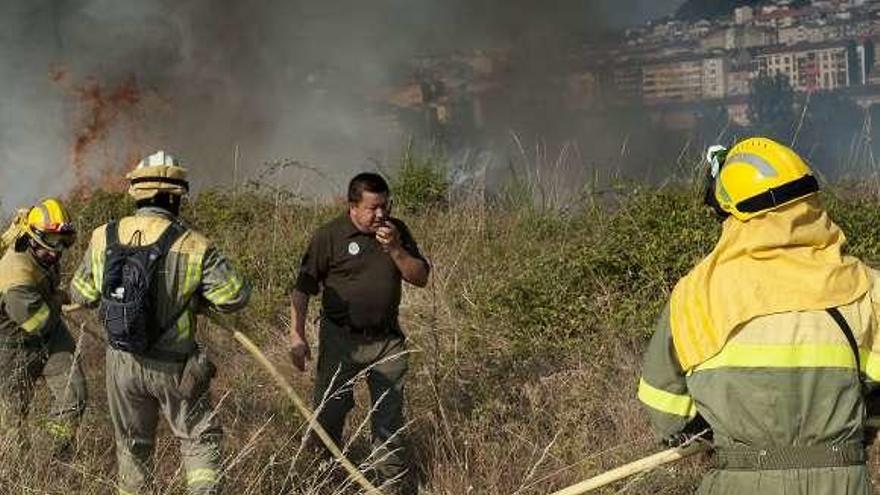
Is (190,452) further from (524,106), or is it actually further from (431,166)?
(524,106)

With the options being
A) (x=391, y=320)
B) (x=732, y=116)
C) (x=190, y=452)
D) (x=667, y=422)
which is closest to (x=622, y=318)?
(x=391, y=320)

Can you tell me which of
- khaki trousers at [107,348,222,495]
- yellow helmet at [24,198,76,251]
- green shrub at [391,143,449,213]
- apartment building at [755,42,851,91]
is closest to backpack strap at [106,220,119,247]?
khaki trousers at [107,348,222,495]

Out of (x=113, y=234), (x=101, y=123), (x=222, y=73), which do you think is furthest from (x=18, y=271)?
(x=222, y=73)

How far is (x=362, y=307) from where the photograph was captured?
483cm

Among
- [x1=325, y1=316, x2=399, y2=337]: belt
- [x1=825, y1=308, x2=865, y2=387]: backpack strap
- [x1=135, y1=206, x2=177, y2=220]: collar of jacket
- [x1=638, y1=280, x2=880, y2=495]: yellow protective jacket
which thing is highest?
[x1=135, y1=206, x2=177, y2=220]: collar of jacket

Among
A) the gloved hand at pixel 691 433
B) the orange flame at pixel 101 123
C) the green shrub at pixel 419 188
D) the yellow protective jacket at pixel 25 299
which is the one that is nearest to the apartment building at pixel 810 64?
the green shrub at pixel 419 188

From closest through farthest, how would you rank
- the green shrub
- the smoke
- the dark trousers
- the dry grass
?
the dry grass, the dark trousers, the green shrub, the smoke

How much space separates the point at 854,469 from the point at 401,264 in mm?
2406

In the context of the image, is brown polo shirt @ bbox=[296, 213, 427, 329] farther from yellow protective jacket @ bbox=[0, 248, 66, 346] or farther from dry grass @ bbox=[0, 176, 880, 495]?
yellow protective jacket @ bbox=[0, 248, 66, 346]

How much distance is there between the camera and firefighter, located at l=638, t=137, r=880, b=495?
2.62 m

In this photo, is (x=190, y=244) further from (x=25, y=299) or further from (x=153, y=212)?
(x=25, y=299)

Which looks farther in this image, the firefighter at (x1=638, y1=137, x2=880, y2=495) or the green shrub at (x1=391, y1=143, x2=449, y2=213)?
the green shrub at (x1=391, y1=143, x2=449, y2=213)

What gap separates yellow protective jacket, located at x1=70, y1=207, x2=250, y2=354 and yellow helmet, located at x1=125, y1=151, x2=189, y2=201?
7 cm

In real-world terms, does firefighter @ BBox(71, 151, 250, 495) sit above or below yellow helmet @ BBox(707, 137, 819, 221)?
below
